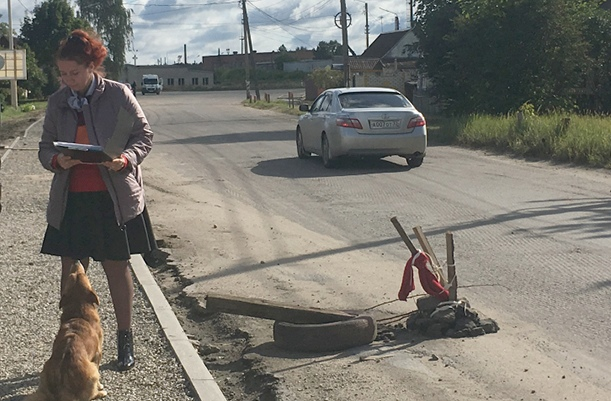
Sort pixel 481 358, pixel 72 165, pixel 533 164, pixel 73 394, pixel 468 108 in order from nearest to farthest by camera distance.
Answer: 1. pixel 73 394
2. pixel 72 165
3. pixel 481 358
4. pixel 533 164
5. pixel 468 108

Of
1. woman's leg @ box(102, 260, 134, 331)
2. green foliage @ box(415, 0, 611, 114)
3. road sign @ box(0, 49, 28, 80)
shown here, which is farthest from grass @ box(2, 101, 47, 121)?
woman's leg @ box(102, 260, 134, 331)

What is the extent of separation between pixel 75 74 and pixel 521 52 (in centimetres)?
2525

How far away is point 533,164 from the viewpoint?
59.5 feet

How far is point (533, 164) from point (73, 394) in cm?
1457

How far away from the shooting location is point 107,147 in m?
5.27

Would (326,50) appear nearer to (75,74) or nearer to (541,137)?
(541,137)

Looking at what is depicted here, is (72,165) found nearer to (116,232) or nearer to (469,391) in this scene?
(116,232)

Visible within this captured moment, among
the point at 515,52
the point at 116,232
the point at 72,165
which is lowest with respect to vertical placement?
the point at 116,232

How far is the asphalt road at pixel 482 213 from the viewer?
727 centimetres

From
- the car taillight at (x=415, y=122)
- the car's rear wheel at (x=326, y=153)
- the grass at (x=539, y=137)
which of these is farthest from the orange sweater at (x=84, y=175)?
the grass at (x=539, y=137)

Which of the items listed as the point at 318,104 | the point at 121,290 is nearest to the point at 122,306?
the point at 121,290

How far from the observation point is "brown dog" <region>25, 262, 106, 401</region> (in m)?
4.68

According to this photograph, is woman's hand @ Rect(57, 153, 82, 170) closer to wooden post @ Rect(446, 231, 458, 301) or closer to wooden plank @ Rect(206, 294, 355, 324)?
wooden plank @ Rect(206, 294, 355, 324)

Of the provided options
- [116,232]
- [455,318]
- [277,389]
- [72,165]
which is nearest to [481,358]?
[455,318]
